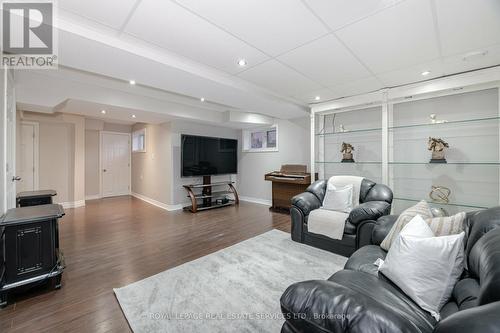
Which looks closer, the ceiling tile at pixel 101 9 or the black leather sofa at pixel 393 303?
the black leather sofa at pixel 393 303

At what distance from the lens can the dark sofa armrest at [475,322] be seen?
0.51 m

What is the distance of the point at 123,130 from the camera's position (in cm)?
732

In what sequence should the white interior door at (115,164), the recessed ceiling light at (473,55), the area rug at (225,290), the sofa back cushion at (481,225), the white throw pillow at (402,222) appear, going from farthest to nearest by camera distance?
1. the white interior door at (115,164)
2. the recessed ceiling light at (473,55)
3. the white throw pillow at (402,222)
4. the area rug at (225,290)
5. the sofa back cushion at (481,225)

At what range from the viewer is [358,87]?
11.8ft

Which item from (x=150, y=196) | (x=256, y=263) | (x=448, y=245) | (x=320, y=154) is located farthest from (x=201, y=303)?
(x=150, y=196)

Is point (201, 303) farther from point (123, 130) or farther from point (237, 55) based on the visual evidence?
point (123, 130)

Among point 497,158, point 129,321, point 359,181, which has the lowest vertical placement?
point 129,321

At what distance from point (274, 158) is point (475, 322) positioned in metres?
5.47

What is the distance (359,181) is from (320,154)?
5.03 ft

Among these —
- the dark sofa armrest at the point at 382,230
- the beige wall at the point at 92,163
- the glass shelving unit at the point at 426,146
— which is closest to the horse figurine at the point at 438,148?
the glass shelving unit at the point at 426,146

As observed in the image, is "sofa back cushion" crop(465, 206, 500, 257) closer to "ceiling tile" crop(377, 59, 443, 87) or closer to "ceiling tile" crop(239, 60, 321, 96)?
"ceiling tile" crop(377, 59, 443, 87)

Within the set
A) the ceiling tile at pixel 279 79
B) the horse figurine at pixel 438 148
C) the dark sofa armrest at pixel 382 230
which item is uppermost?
the ceiling tile at pixel 279 79

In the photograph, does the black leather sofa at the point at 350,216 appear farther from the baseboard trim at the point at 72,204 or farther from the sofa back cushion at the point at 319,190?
the baseboard trim at the point at 72,204

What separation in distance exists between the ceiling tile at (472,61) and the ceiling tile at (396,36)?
13.4 inches
